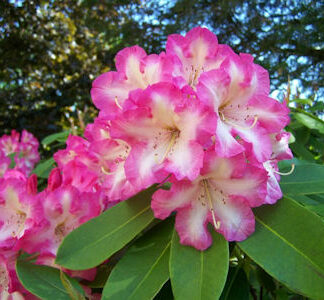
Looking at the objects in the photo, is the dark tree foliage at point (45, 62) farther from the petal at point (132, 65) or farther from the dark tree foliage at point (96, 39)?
the petal at point (132, 65)

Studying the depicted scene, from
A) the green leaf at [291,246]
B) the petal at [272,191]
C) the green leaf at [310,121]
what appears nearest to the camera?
the green leaf at [291,246]

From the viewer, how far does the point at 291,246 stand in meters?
0.53

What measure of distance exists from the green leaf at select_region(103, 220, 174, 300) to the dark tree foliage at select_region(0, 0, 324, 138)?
113cm

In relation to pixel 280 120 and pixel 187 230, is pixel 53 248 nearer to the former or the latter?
pixel 187 230

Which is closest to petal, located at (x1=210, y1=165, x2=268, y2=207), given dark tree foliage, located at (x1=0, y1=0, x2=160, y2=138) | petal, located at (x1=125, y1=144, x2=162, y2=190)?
petal, located at (x1=125, y1=144, x2=162, y2=190)

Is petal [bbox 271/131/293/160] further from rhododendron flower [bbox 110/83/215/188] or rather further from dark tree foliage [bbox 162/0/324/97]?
dark tree foliage [bbox 162/0/324/97]

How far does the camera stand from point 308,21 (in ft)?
7.27

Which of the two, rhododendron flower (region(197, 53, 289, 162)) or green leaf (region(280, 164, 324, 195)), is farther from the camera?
green leaf (region(280, 164, 324, 195))

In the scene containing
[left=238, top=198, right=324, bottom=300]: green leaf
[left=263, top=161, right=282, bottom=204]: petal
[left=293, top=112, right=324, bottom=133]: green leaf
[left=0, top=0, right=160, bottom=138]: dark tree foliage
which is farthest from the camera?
[left=0, top=0, right=160, bottom=138]: dark tree foliage

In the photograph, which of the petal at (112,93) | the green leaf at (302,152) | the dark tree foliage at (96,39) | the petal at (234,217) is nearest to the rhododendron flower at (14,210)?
the petal at (112,93)

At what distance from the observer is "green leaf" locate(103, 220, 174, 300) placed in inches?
20.9

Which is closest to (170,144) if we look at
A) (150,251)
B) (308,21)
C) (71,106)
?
(150,251)

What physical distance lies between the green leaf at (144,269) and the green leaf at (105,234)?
0.03m

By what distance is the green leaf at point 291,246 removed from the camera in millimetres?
488
